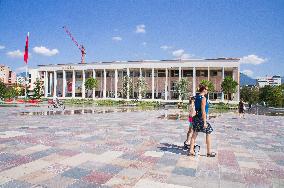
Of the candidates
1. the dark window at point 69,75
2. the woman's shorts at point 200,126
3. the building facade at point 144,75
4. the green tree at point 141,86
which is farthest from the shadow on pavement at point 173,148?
the dark window at point 69,75

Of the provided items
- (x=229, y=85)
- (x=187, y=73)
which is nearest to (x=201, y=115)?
(x=229, y=85)

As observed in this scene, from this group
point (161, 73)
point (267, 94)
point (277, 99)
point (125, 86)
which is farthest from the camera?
point (267, 94)

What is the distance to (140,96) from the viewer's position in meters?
77.8

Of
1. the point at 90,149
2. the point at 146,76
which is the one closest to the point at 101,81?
the point at 146,76

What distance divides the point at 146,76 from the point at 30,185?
77.9 m

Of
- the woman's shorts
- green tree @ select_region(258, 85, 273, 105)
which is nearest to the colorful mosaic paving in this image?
the woman's shorts

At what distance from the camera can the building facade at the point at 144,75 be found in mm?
74125

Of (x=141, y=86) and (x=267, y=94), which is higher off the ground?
(x=141, y=86)

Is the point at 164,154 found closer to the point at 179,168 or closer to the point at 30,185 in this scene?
the point at 179,168

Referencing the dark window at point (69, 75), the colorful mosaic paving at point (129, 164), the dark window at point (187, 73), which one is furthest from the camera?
the dark window at point (69, 75)

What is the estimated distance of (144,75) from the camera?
271 ft

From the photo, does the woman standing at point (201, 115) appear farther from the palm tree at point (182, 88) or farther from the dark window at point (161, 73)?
the dark window at point (161, 73)

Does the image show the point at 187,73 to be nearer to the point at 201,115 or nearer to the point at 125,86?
the point at 125,86

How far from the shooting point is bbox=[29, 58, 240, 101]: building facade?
7412 cm
